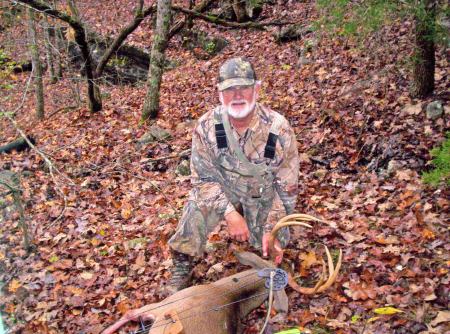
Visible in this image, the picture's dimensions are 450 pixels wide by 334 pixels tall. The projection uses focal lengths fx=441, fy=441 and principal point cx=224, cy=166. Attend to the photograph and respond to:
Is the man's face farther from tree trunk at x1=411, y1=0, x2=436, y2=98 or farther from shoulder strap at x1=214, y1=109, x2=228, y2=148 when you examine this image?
tree trunk at x1=411, y1=0, x2=436, y2=98

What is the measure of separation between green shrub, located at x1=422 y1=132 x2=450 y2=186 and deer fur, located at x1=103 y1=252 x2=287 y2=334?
242 cm

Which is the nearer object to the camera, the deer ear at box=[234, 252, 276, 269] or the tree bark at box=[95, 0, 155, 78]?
A: the deer ear at box=[234, 252, 276, 269]

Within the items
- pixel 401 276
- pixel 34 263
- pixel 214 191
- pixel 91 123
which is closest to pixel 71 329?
pixel 34 263

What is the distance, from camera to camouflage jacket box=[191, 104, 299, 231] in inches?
163

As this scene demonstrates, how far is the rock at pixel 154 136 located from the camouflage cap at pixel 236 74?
197 inches

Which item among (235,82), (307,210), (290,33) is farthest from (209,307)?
(290,33)

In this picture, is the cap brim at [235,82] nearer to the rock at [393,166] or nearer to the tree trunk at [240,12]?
the rock at [393,166]

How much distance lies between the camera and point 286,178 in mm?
4180

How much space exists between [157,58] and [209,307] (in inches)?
288

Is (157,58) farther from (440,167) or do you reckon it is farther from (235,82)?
(440,167)

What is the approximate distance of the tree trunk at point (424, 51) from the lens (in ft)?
18.2

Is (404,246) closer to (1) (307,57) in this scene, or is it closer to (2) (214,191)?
(2) (214,191)

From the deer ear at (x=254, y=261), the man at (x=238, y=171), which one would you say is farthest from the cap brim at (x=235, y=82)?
the deer ear at (x=254, y=261)

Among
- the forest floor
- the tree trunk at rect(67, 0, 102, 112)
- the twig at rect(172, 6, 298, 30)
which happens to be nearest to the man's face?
the forest floor
